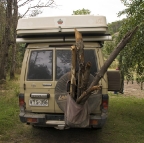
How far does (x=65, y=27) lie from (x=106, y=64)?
1.34m

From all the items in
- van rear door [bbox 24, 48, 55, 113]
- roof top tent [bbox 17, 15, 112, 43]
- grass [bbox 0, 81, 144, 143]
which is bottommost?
grass [bbox 0, 81, 144, 143]

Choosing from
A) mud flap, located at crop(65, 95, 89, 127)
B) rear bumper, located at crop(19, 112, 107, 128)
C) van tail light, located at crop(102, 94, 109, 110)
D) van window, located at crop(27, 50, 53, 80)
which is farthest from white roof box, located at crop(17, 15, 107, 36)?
rear bumper, located at crop(19, 112, 107, 128)

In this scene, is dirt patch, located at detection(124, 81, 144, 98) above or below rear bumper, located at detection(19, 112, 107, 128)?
below

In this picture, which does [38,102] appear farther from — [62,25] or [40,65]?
[62,25]

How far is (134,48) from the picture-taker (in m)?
5.66

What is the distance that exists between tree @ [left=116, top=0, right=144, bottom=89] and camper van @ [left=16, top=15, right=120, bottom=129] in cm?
120

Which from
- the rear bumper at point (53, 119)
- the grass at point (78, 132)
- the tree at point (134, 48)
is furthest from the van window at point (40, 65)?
the tree at point (134, 48)

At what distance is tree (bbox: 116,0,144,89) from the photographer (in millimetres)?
5578

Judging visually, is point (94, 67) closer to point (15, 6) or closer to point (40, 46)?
point (40, 46)

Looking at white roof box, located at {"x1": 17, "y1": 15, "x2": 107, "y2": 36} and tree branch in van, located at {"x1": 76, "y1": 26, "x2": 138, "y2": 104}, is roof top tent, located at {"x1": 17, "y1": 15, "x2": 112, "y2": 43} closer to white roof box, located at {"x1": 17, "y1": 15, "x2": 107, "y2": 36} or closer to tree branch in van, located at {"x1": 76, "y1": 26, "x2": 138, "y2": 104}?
white roof box, located at {"x1": 17, "y1": 15, "x2": 107, "y2": 36}

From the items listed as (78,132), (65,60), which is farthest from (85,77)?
(78,132)

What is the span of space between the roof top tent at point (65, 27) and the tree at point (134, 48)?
117 cm

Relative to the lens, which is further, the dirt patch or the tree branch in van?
the dirt patch

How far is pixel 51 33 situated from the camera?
4680 mm
